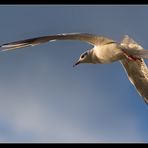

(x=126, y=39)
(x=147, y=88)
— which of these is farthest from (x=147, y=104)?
(x=126, y=39)

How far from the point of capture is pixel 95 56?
11617mm

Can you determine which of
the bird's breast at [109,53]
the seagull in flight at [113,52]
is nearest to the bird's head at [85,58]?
the seagull in flight at [113,52]

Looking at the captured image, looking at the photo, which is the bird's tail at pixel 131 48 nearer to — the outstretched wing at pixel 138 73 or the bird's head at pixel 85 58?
the outstretched wing at pixel 138 73

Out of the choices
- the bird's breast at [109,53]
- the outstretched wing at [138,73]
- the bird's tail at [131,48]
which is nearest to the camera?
the bird's tail at [131,48]

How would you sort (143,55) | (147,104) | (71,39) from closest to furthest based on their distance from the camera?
(143,55) < (71,39) < (147,104)

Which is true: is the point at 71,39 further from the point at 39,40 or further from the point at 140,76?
the point at 140,76

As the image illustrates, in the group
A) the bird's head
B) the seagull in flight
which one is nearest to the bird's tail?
the seagull in flight

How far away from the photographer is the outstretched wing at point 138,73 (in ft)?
39.0

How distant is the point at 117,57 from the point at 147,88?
3.46ft

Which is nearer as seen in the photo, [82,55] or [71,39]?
[71,39]

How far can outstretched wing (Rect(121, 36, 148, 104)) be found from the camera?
11875 millimetres

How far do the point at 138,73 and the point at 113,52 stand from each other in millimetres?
1048

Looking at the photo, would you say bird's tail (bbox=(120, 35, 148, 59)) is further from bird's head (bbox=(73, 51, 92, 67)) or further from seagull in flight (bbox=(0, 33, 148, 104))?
bird's head (bbox=(73, 51, 92, 67))

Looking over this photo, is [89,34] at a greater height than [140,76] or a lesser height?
greater
